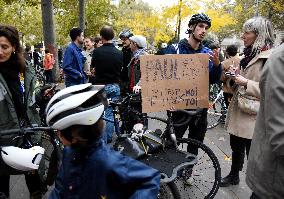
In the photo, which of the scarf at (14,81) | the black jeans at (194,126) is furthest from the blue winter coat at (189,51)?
the scarf at (14,81)

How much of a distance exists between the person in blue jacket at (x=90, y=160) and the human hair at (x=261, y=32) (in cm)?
256

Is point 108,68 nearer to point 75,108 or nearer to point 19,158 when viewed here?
point 19,158

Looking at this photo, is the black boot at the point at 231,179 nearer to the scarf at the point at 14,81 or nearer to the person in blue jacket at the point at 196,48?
the person in blue jacket at the point at 196,48

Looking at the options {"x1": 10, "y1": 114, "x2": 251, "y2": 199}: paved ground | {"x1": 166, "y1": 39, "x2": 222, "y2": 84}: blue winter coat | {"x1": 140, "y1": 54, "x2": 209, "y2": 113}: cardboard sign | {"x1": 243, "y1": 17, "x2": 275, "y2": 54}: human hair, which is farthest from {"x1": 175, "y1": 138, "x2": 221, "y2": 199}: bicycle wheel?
{"x1": 243, "y1": 17, "x2": 275, "y2": 54}: human hair

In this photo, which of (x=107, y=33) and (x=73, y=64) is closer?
(x=107, y=33)

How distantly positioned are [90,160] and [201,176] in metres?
2.77

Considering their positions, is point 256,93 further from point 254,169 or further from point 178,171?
point 254,169

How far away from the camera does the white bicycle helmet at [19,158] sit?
2.81m

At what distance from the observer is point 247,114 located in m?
4.20

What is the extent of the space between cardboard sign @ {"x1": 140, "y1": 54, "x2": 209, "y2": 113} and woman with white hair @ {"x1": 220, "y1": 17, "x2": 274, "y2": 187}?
343 mm

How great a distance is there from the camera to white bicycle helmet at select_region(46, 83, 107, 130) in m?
1.75

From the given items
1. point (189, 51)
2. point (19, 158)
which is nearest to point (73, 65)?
point (189, 51)

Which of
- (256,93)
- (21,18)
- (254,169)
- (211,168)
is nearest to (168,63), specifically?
(256,93)

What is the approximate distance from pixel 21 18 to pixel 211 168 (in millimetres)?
40119
